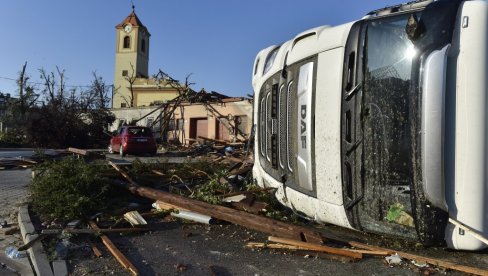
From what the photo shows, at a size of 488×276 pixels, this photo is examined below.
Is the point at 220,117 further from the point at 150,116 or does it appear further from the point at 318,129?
the point at 318,129

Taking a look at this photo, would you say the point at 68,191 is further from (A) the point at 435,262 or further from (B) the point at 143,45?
(B) the point at 143,45

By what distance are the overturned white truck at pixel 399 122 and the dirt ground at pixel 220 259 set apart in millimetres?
394

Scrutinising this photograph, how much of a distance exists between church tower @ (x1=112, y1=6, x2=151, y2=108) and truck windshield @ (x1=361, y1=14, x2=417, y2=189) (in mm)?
57914

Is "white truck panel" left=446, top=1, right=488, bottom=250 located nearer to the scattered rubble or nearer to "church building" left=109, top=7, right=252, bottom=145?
the scattered rubble

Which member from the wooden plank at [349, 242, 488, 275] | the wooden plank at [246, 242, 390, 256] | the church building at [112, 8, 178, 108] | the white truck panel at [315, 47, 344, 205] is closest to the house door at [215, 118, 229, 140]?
the wooden plank at [246, 242, 390, 256]

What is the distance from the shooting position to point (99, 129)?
3422cm

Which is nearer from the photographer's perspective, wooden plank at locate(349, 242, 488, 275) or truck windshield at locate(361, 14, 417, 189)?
wooden plank at locate(349, 242, 488, 275)

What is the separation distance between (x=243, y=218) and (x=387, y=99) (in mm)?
2271

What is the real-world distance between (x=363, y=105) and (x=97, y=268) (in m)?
2.77

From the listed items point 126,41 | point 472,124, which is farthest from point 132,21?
point 472,124

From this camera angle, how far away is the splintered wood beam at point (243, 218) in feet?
14.6

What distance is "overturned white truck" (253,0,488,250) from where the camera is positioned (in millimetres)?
3322

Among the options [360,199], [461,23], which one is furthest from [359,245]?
[461,23]

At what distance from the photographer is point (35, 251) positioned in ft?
15.1
